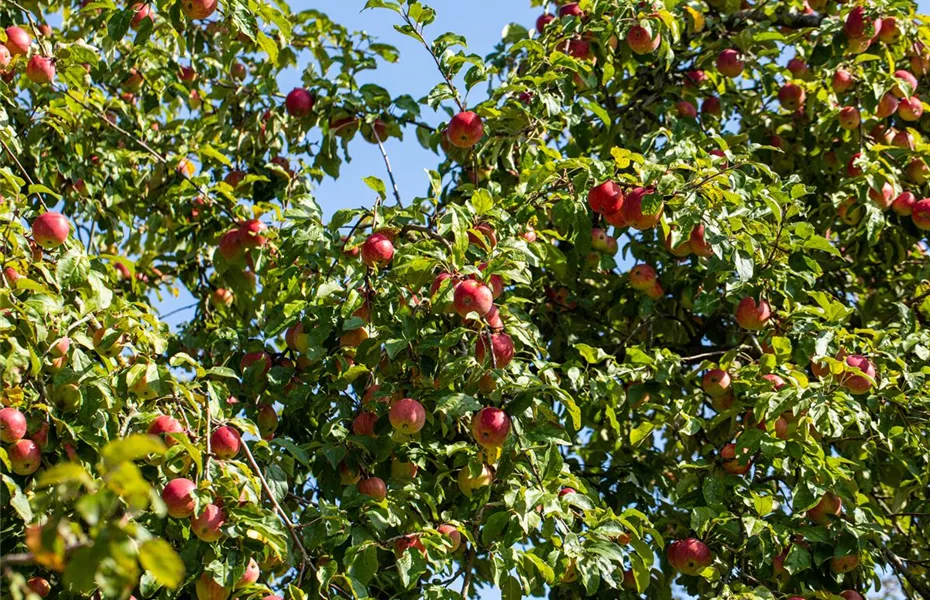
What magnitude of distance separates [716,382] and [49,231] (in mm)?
2154

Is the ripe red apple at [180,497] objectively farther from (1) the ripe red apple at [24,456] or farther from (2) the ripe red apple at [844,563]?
(2) the ripe red apple at [844,563]

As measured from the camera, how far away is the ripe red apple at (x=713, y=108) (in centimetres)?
470

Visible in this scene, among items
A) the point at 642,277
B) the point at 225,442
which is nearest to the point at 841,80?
the point at 642,277

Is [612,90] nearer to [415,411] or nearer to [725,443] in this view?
[725,443]

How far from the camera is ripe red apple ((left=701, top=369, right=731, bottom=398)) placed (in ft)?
12.1

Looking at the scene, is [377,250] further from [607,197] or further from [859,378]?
[859,378]

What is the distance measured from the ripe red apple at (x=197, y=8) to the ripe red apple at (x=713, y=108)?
2.26 metres

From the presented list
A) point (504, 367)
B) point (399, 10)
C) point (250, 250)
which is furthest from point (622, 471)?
point (399, 10)

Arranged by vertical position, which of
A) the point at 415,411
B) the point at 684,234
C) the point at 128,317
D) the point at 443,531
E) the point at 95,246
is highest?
the point at 95,246

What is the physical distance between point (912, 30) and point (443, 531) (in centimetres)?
289

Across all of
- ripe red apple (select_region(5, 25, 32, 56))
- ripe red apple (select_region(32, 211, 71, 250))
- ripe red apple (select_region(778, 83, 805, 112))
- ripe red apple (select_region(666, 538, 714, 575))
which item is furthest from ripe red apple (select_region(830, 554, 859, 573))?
ripe red apple (select_region(5, 25, 32, 56))

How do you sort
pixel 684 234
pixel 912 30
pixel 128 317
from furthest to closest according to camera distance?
pixel 912 30 → pixel 684 234 → pixel 128 317

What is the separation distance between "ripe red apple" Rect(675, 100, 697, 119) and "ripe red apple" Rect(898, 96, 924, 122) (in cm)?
82

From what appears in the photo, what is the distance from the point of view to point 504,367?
289 cm
